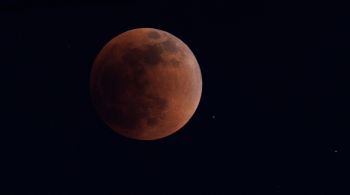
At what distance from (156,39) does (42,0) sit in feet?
23.9

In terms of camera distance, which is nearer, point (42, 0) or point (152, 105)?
point (152, 105)

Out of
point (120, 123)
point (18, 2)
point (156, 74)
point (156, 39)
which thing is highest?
point (18, 2)

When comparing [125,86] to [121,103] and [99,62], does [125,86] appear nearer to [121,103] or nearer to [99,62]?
[121,103]

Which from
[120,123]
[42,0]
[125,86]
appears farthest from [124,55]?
[42,0]

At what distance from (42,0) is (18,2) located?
33.0 inches

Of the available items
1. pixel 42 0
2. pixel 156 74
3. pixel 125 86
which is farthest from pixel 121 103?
pixel 42 0

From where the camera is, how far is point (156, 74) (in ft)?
21.9

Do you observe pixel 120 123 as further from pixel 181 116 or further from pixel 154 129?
pixel 181 116

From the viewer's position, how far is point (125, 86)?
6695mm

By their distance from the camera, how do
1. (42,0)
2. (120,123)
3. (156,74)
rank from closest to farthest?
(156,74) → (120,123) → (42,0)

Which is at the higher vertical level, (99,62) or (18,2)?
(18,2)

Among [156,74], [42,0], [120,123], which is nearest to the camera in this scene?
Answer: [156,74]

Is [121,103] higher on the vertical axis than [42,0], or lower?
lower

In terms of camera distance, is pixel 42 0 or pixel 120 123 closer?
pixel 120 123
